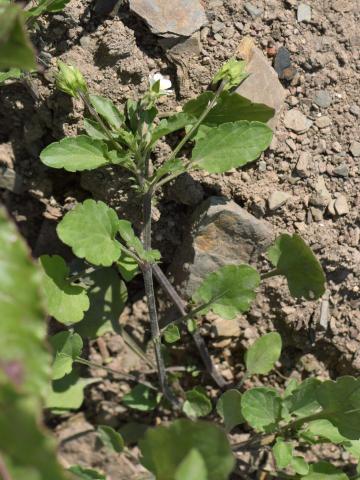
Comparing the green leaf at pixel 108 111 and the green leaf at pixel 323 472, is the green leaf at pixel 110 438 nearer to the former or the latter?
the green leaf at pixel 323 472

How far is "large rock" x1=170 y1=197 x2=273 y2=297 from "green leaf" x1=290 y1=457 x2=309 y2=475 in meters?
0.82

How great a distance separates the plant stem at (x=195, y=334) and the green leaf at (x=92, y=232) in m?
0.28

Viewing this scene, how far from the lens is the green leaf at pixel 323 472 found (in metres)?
2.63

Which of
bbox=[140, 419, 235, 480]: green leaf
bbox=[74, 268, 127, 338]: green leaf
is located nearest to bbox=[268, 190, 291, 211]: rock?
bbox=[74, 268, 127, 338]: green leaf

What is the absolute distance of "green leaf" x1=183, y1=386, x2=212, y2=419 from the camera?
2830 millimetres

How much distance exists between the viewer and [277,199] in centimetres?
273

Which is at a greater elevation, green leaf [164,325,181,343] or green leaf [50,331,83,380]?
green leaf [164,325,181,343]

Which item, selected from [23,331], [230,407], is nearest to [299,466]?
[230,407]

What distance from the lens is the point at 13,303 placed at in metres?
1.08

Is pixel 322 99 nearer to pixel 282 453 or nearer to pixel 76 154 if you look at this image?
pixel 76 154

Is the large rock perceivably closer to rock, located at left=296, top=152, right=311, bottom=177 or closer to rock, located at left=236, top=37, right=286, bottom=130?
rock, located at left=296, top=152, right=311, bottom=177

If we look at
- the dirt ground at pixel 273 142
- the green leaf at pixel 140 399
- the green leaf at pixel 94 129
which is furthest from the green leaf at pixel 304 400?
the green leaf at pixel 94 129

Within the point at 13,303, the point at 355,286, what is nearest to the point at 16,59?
the point at 13,303

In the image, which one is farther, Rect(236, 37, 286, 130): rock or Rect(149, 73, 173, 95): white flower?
Rect(236, 37, 286, 130): rock
